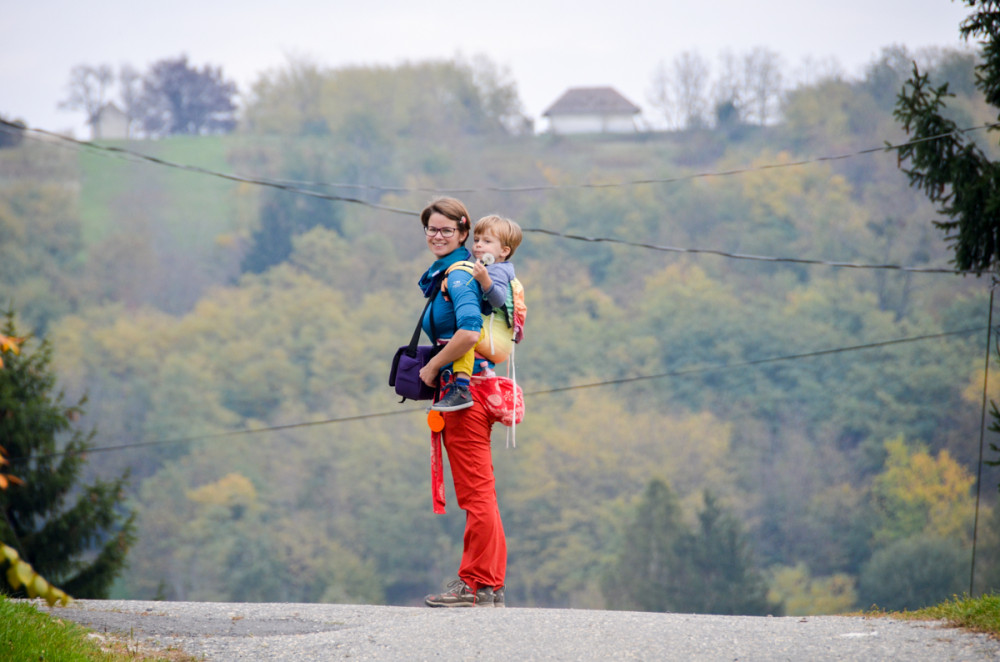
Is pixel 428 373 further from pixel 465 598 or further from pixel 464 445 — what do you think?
pixel 465 598

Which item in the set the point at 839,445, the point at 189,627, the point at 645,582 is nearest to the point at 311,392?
the point at 645,582

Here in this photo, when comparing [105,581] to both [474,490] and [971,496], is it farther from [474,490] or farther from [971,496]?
[971,496]

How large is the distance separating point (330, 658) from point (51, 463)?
14.2 meters

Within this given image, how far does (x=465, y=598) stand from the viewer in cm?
468

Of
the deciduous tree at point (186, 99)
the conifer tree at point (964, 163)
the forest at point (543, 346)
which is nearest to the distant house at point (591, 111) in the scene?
the forest at point (543, 346)

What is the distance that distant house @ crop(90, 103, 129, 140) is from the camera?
7896 centimetres

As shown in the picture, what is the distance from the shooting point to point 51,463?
53.9 ft

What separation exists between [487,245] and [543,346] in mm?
58850

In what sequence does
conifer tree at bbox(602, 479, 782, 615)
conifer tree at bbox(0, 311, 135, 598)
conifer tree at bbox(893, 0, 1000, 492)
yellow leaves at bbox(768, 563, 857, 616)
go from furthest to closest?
yellow leaves at bbox(768, 563, 857, 616), conifer tree at bbox(602, 479, 782, 615), conifer tree at bbox(0, 311, 135, 598), conifer tree at bbox(893, 0, 1000, 492)

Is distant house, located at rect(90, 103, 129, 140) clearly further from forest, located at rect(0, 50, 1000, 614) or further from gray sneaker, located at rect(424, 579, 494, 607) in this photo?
gray sneaker, located at rect(424, 579, 494, 607)

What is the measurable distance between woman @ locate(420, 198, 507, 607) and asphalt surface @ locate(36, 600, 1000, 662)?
8.1 inches

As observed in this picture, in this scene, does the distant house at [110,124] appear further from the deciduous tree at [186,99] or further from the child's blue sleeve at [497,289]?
the child's blue sleeve at [497,289]

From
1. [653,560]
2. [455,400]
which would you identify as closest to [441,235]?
[455,400]

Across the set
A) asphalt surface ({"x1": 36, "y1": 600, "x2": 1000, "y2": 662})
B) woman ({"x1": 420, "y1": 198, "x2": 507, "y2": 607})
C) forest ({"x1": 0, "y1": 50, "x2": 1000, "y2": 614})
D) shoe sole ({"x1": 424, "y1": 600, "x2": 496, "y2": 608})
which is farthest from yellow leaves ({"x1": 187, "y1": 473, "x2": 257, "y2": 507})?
woman ({"x1": 420, "y1": 198, "x2": 507, "y2": 607})
